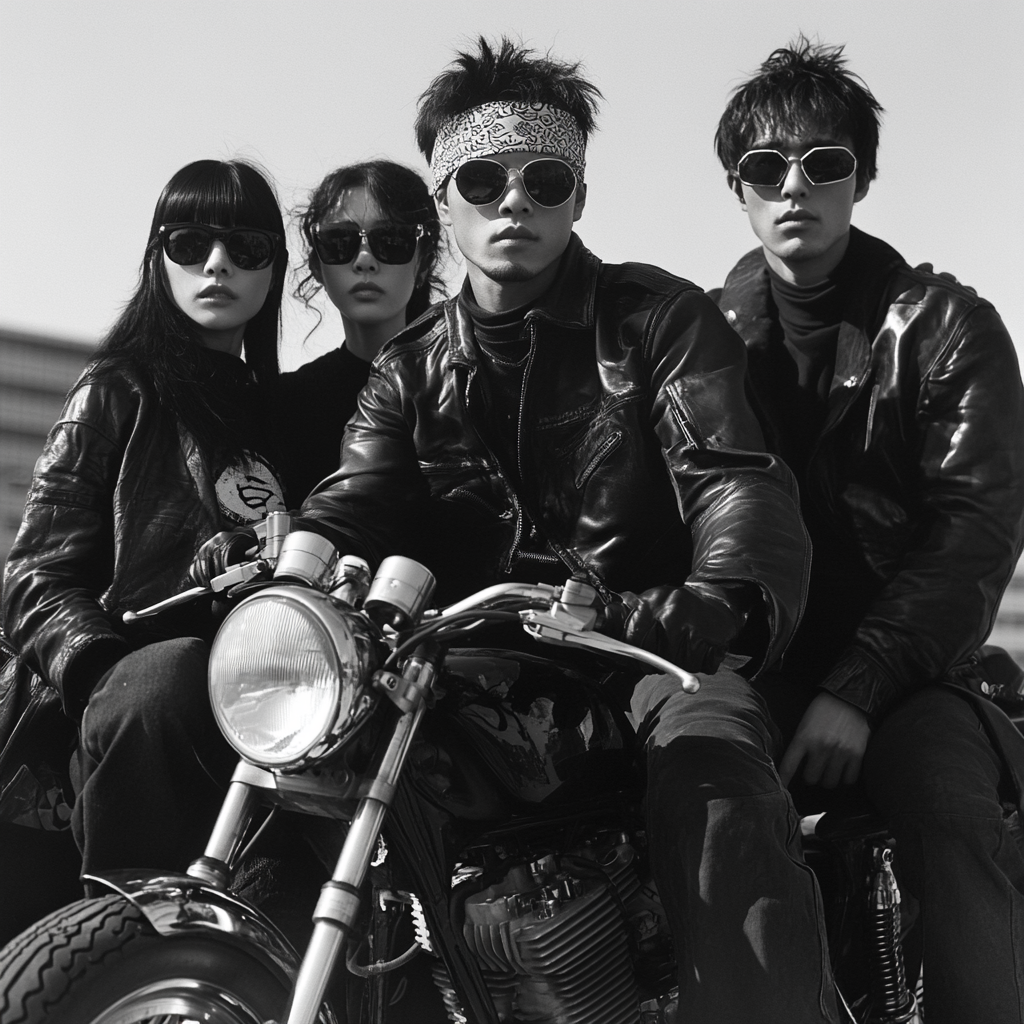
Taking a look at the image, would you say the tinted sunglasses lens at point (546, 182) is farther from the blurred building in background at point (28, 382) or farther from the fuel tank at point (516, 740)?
the blurred building in background at point (28, 382)

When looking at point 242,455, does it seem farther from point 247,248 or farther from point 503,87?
point 503,87

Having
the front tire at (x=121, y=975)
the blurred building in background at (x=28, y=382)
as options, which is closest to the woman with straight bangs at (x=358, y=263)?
the front tire at (x=121, y=975)

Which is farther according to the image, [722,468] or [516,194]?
[516,194]

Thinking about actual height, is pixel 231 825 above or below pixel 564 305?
below

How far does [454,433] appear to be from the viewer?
3.13 metres

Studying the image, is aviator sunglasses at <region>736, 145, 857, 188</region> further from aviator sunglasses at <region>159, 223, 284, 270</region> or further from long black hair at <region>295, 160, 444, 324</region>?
aviator sunglasses at <region>159, 223, 284, 270</region>

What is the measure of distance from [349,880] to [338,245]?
2607 mm

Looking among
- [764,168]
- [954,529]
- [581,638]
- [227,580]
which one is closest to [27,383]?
[764,168]

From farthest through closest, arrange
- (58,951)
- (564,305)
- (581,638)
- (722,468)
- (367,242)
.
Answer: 1. (367,242)
2. (564,305)
3. (722,468)
4. (581,638)
5. (58,951)

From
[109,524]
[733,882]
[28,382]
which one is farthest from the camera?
[28,382]

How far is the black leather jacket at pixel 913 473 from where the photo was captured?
304cm

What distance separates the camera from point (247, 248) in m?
3.69

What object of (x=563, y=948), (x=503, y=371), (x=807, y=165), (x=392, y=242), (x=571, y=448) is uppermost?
(x=807, y=165)

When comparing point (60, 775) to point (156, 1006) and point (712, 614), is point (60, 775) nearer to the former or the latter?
point (156, 1006)
